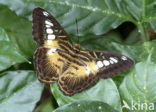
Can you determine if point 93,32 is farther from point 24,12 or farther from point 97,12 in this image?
point 24,12

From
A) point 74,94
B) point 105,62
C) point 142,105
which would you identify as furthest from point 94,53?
point 142,105

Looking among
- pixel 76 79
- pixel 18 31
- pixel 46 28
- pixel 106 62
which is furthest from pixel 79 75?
pixel 18 31

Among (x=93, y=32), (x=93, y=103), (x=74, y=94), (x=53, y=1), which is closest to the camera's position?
(x=93, y=103)

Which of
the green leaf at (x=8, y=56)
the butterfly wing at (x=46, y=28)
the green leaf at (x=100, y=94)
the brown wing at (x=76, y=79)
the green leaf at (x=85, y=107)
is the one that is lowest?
the green leaf at (x=85, y=107)

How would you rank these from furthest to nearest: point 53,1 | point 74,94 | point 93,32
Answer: point 93,32, point 53,1, point 74,94

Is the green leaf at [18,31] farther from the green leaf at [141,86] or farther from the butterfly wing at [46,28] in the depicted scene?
the green leaf at [141,86]

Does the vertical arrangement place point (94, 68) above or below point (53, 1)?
below

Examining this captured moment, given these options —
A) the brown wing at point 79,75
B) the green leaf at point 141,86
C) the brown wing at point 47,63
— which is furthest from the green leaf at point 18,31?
the green leaf at point 141,86
